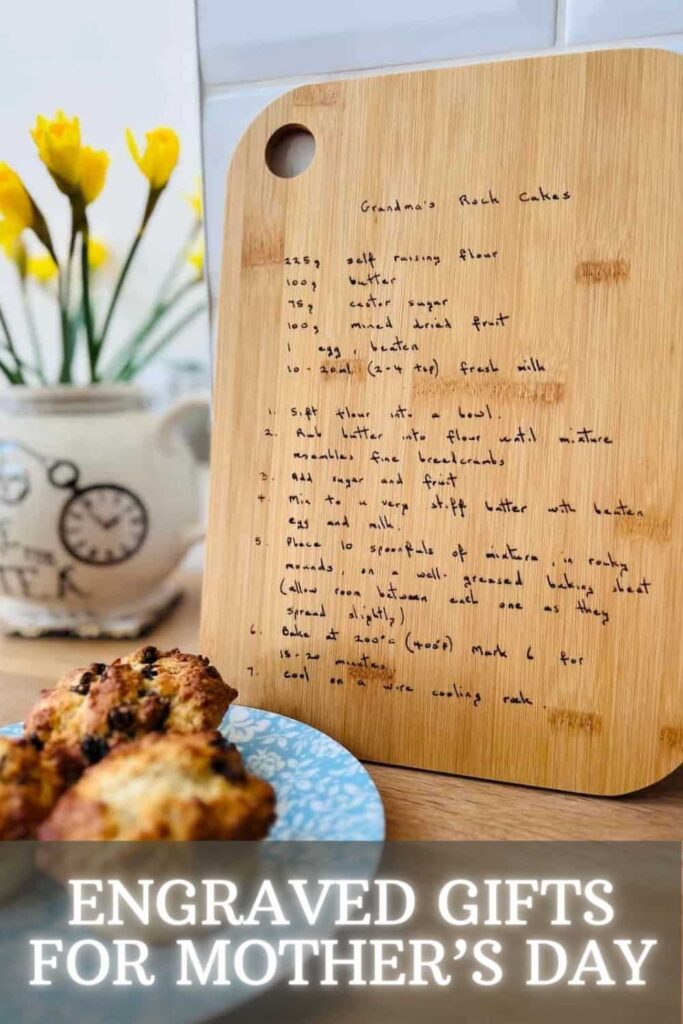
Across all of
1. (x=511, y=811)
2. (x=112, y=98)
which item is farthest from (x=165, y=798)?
(x=112, y=98)

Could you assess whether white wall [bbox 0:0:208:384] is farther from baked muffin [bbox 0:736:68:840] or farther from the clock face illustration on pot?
baked muffin [bbox 0:736:68:840]

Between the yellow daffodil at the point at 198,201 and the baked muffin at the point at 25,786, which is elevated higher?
the yellow daffodil at the point at 198,201

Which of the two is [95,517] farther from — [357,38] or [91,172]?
[357,38]

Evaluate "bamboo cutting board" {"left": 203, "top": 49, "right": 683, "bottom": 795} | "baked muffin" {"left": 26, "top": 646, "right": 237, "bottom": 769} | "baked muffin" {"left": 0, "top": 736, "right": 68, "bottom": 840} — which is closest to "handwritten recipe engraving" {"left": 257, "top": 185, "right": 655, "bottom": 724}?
"bamboo cutting board" {"left": 203, "top": 49, "right": 683, "bottom": 795}

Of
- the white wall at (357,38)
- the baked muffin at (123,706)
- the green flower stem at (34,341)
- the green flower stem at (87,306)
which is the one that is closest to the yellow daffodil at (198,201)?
the white wall at (357,38)

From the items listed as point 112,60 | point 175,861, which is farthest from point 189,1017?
point 112,60

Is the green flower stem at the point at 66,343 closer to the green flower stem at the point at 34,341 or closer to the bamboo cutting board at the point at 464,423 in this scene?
the green flower stem at the point at 34,341
